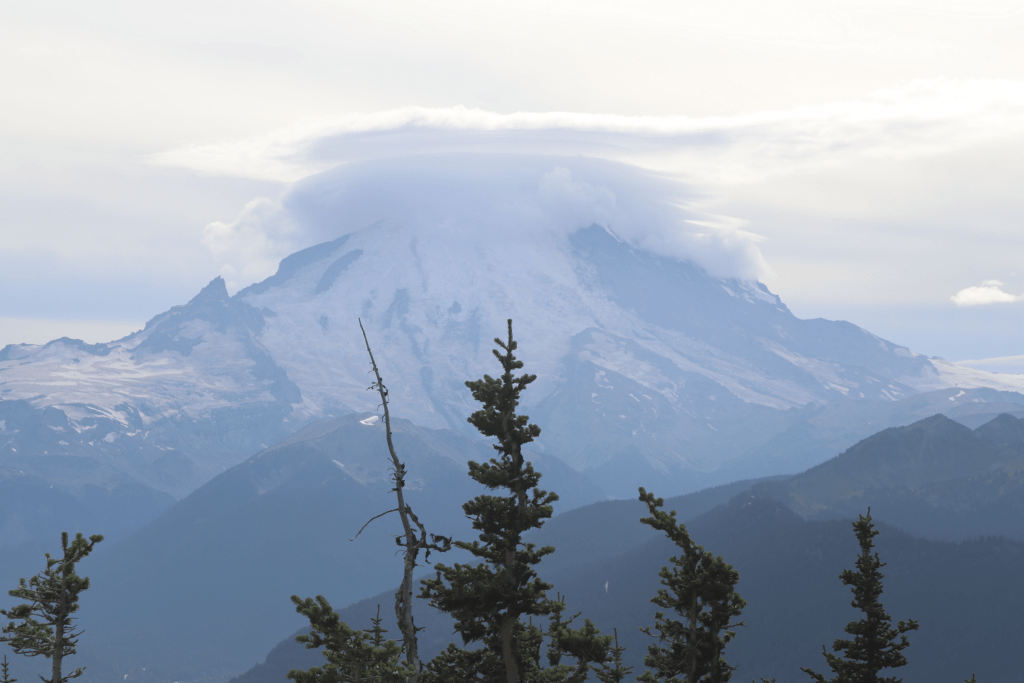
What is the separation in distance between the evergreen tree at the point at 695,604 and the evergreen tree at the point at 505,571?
2966mm

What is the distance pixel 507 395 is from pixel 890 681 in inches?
931

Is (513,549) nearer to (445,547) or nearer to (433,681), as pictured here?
(445,547)

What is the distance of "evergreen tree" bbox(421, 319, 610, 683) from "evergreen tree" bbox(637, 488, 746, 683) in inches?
117

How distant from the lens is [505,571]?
34.1 metres

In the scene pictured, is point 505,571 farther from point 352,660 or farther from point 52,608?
point 52,608

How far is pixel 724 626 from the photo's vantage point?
Answer: 3117cm

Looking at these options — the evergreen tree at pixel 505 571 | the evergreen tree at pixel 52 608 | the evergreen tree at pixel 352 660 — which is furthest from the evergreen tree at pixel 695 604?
the evergreen tree at pixel 52 608

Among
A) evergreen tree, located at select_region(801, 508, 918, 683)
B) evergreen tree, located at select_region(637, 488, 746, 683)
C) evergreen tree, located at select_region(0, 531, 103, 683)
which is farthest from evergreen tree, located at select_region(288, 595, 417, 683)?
evergreen tree, located at select_region(801, 508, 918, 683)

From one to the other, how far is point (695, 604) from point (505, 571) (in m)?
7.00

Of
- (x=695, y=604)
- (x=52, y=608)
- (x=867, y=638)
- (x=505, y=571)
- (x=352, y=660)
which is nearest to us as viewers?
(x=352, y=660)

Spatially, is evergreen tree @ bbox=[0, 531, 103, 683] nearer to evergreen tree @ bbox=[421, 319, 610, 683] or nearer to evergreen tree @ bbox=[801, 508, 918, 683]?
evergreen tree @ bbox=[421, 319, 610, 683]

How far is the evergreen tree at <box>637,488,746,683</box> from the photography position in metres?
29.7

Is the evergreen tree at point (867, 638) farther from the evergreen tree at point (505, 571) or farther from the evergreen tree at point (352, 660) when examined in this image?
the evergreen tree at point (352, 660)

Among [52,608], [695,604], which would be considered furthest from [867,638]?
[52,608]
